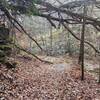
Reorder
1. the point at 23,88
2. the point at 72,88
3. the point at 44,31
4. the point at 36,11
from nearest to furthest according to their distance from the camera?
the point at 23,88, the point at 36,11, the point at 72,88, the point at 44,31

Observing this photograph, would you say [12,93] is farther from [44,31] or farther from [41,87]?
[44,31]

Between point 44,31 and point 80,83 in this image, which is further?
point 44,31

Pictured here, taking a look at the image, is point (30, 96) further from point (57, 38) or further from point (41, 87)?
point (57, 38)

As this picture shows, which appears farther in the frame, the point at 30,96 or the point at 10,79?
the point at 10,79

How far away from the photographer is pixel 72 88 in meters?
10.4

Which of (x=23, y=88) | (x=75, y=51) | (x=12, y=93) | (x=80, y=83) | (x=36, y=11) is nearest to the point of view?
(x=12, y=93)

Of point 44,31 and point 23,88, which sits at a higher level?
point 23,88

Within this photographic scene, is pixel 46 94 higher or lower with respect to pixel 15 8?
lower

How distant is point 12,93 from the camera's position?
309 inches

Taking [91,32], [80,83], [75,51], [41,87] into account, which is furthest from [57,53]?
[41,87]

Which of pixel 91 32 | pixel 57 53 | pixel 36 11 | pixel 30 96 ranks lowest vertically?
pixel 57 53

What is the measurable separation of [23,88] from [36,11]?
2926mm

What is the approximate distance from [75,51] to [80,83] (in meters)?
14.7

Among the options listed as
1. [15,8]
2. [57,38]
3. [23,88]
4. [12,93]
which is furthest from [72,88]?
[57,38]
